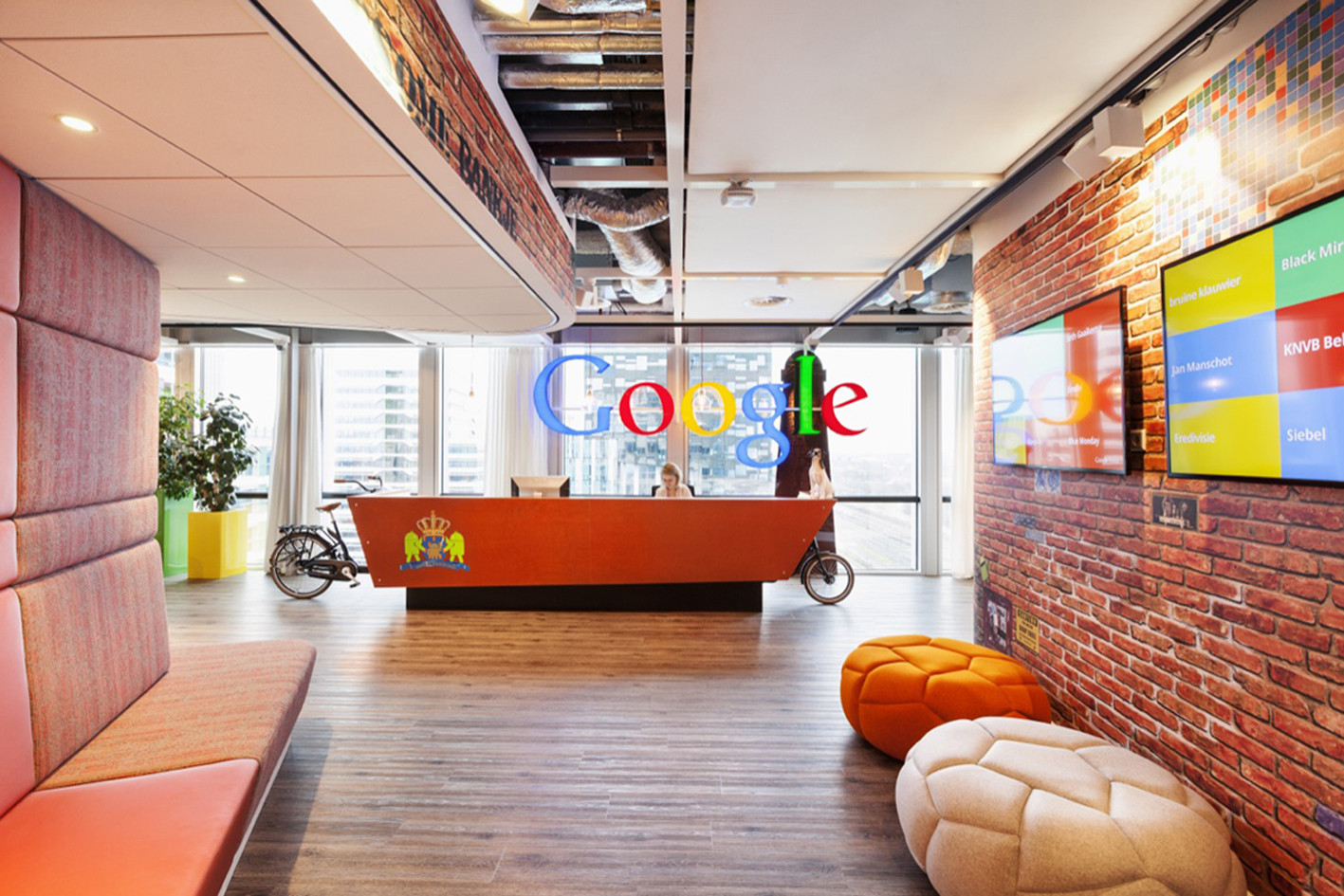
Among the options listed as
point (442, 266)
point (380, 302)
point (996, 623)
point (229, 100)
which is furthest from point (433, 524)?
point (996, 623)

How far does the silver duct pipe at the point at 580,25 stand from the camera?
2.71 m

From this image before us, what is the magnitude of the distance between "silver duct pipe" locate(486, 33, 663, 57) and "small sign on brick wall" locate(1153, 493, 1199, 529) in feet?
8.92

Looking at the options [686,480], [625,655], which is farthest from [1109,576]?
[686,480]

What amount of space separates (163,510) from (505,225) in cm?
652

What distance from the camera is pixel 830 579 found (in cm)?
684

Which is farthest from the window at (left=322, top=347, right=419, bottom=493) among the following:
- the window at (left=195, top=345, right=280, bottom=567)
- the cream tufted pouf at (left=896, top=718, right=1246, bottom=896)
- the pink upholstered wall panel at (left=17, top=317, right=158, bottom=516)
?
the cream tufted pouf at (left=896, top=718, right=1246, bottom=896)

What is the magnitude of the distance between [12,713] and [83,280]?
5.32 feet

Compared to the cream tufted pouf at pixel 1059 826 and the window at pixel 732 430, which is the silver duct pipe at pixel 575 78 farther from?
the window at pixel 732 430

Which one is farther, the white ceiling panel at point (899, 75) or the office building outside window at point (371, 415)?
the office building outside window at point (371, 415)

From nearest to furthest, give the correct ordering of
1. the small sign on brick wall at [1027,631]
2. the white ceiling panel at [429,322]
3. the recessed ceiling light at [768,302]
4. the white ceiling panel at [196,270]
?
the white ceiling panel at [196,270], the small sign on brick wall at [1027,631], the white ceiling panel at [429,322], the recessed ceiling light at [768,302]

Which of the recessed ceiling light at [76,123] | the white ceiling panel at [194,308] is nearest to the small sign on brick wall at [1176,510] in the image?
the recessed ceiling light at [76,123]

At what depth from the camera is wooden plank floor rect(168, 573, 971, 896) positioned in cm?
239

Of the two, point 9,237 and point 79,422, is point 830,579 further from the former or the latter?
point 9,237

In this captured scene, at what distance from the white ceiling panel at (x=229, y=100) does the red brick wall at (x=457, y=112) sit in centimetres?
24
